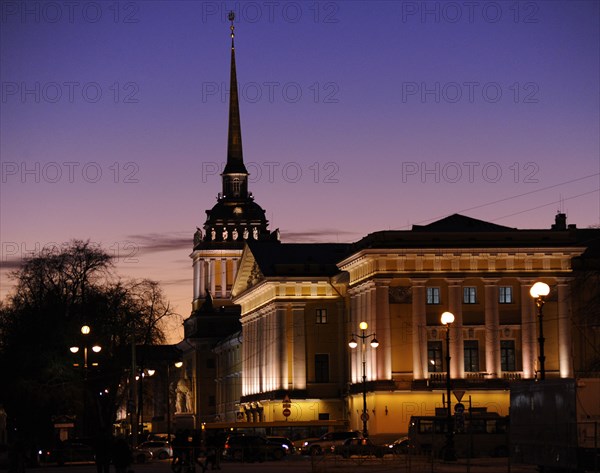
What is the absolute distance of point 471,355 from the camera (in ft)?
398

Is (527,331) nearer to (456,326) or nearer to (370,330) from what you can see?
(456,326)

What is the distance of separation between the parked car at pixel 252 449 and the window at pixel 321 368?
42.8 metres

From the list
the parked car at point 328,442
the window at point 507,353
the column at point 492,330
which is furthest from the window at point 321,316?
the parked car at point 328,442

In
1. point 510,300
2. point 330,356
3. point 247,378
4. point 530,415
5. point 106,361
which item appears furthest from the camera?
point 247,378


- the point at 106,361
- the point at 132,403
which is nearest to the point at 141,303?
the point at 106,361

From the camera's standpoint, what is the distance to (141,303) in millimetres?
117312

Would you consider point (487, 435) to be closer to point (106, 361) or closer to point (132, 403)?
point (132, 403)

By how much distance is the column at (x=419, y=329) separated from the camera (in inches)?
4688

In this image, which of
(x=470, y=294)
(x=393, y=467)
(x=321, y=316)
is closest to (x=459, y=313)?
(x=470, y=294)

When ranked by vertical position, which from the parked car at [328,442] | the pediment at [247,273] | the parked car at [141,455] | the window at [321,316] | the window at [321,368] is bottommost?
the parked car at [141,455]

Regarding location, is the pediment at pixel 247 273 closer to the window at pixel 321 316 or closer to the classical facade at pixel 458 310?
the window at pixel 321 316

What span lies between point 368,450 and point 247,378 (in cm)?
7118

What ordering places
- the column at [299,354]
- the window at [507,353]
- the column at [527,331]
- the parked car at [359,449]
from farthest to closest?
the column at [299,354], the window at [507,353], the column at [527,331], the parked car at [359,449]

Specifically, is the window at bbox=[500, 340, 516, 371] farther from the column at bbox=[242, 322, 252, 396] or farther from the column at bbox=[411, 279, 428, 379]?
the column at bbox=[242, 322, 252, 396]
